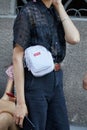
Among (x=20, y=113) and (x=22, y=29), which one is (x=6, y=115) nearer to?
(x=20, y=113)

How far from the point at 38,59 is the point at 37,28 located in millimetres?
244

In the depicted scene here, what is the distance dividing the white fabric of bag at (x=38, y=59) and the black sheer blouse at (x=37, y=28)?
0.17 ft

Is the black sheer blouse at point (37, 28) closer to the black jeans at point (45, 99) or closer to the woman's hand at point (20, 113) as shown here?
the black jeans at point (45, 99)

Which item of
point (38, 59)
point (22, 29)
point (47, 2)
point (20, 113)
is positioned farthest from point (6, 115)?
point (47, 2)

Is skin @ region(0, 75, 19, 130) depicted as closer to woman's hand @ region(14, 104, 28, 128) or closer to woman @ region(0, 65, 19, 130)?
woman @ region(0, 65, 19, 130)

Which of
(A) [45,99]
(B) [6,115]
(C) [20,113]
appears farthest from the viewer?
(B) [6,115]

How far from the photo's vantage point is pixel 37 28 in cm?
343

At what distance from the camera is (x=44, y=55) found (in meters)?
3.45

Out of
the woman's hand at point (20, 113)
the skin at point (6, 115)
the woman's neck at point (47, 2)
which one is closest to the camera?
the woman's hand at point (20, 113)

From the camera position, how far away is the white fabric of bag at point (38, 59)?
344cm

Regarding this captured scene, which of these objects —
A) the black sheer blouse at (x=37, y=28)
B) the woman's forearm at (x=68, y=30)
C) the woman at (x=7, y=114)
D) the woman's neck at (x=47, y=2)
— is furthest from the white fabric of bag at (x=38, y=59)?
the woman at (x=7, y=114)

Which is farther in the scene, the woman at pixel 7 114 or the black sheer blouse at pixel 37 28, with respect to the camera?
the woman at pixel 7 114

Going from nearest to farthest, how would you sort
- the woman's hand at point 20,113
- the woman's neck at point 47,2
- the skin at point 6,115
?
the woman's hand at point 20,113 < the woman's neck at point 47,2 < the skin at point 6,115

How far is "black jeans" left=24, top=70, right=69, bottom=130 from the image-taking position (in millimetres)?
3484
